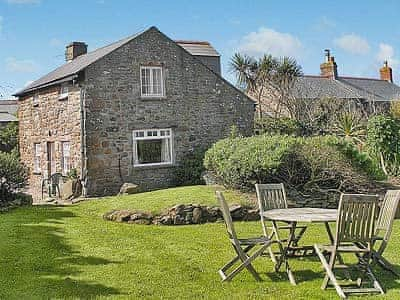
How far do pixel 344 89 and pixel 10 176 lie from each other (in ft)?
88.9

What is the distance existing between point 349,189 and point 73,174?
10.00 meters

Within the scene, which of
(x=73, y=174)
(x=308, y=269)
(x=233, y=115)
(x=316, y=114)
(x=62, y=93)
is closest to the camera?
(x=308, y=269)

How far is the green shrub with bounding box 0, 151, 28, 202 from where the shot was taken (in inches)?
651

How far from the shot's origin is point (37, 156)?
24.6 m

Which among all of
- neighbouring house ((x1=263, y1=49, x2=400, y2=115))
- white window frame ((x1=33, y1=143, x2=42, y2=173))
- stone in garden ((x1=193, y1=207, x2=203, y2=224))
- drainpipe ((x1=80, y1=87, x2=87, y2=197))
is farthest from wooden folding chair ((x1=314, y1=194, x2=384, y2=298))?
neighbouring house ((x1=263, y1=49, x2=400, y2=115))

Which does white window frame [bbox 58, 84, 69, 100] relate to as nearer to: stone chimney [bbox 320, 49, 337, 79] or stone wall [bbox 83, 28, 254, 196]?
stone wall [bbox 83, 28, 254, 196]

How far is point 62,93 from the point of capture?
21.2 meters

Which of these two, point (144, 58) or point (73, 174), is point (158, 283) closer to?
point (73, 174)

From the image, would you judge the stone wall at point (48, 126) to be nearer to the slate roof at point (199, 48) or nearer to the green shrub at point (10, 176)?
the green shrub at point (10, 176)

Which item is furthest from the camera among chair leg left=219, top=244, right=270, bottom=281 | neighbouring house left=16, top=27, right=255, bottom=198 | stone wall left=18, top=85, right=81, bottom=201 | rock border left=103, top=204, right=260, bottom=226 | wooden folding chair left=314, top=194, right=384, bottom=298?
stone wall left=18, top=85, right=81, bottom=201

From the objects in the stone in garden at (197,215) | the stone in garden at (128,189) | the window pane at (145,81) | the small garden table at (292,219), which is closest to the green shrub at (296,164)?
the stone in garden at (197,215)

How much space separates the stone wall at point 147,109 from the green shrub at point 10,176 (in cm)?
265

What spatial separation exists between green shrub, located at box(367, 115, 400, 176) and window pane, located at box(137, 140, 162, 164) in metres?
8.04

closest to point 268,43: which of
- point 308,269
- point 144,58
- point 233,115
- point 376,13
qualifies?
point 233,115
